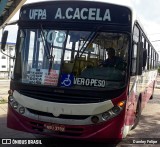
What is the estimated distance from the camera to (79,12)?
20.3 ft

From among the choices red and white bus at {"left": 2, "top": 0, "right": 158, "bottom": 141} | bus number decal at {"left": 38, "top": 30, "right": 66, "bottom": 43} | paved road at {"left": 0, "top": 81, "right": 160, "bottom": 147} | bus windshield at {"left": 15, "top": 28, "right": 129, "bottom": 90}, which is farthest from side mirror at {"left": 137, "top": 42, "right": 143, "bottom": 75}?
paved road at {"left": 0, "top": 81, "right": 160, "bottom": 147}

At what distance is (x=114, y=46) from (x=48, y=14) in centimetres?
146

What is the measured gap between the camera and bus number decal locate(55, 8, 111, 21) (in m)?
6.05

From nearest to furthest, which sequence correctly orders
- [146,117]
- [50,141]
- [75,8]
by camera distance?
[75,8], [50,141], [146,117]

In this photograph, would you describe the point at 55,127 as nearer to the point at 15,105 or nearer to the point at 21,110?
the point at 21,110

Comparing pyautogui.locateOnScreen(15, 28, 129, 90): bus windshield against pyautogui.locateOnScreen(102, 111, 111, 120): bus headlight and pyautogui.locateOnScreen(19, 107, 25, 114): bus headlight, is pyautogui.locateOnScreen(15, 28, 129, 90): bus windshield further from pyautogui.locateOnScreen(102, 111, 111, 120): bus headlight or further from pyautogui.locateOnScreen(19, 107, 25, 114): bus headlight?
pyautogui.locateOnScreen(19, 107, 25, 114): bus headlight

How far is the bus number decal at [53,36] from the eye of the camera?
20.0ft

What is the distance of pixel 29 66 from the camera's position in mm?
6352

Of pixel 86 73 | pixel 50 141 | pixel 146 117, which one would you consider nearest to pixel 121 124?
pixel 86 73

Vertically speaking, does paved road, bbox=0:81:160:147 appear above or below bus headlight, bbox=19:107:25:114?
below

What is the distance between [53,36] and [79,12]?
68cm

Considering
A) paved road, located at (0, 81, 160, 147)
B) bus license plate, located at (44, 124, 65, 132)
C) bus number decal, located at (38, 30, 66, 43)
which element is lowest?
paved road, located at (0, 81, 160, 147)

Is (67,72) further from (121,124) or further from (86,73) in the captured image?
(121,124)

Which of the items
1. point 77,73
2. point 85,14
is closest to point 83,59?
point 77,73
